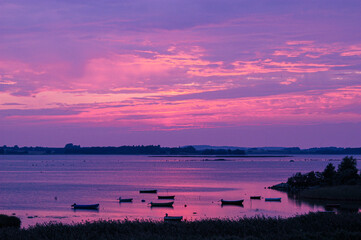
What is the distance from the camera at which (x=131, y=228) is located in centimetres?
2908

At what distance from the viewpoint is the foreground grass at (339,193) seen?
73.1 metres

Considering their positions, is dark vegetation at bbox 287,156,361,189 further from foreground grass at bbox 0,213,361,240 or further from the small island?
foreground grass at bbox 0,213,361,240

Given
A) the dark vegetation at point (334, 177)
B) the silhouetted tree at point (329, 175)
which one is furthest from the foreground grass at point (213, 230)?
the silhouetted tree at point (329, 175)

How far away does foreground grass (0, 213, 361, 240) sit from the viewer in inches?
1040

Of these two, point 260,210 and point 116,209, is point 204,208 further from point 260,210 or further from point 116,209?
point 116,209

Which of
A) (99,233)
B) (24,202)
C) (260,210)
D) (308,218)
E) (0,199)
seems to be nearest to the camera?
(99,233)

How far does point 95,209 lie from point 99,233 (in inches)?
1577

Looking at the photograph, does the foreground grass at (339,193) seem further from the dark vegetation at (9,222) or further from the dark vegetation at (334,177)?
the dark vegetation at (9,222)

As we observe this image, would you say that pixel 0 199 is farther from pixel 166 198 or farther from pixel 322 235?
pixel 322 235

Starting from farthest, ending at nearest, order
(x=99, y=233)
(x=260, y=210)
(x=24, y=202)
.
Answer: (x=24, y=202), (x=260, y=210), (x=99, y=233)

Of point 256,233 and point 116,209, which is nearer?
point 256,233

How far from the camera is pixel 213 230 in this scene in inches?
1131

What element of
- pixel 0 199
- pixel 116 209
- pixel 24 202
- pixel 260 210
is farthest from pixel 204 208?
pixel 0 199

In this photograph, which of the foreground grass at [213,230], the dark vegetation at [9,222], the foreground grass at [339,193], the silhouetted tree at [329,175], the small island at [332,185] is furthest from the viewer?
the silhouetted tree at [329,175]
